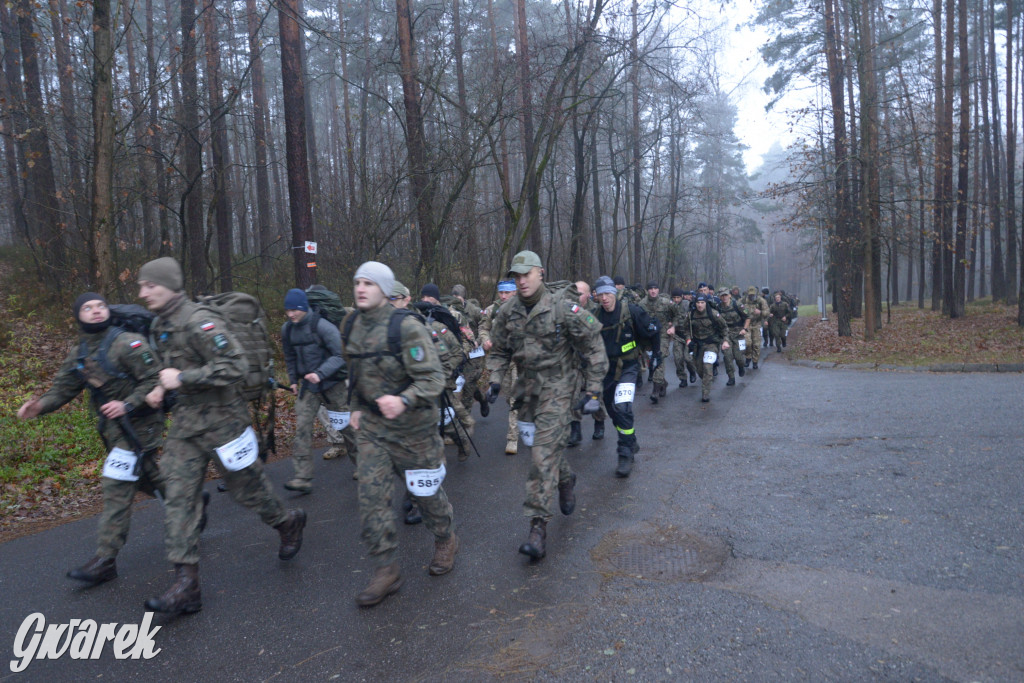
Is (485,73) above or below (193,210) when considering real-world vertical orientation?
above

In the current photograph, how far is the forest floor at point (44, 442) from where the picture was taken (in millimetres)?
6793

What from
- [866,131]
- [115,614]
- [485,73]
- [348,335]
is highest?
[485,73]

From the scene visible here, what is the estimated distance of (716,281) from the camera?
53.8 metres

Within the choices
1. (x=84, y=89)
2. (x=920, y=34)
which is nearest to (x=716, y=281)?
(x=920, y=34)

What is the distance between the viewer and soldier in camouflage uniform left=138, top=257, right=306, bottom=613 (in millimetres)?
4273

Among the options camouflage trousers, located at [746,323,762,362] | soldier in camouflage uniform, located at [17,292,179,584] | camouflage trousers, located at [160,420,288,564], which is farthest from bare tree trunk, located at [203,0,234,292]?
camouflage trousers, located at [746,323,762,362]

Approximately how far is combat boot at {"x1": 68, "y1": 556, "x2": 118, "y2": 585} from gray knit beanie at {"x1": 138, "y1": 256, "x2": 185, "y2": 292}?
1.93 meters

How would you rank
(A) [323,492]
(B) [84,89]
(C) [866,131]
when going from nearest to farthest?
1. (A) [323,492]
2. (B) [84,89]
3. (C) [866,131]

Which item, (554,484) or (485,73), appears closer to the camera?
(554,484)

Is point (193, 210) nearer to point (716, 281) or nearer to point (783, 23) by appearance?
point (783, 23)

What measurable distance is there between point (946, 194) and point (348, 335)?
84.8ft

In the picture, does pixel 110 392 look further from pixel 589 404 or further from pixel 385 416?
pixel 589 404

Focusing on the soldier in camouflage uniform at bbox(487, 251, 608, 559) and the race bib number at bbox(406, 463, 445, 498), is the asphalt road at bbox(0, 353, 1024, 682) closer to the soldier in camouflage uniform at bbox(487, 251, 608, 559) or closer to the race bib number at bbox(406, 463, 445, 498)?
the race bib number at bbox(406, 463, 445, 498)

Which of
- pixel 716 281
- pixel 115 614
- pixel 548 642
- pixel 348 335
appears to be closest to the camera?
pixel 548 642
